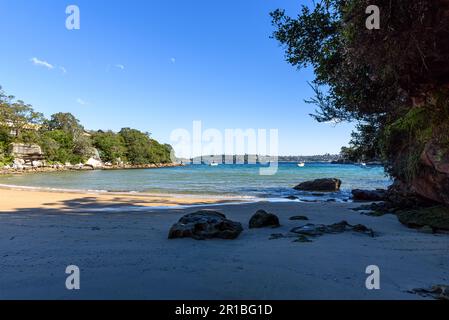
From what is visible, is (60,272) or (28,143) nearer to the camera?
(60,272)

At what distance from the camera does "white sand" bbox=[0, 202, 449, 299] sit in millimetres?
3391

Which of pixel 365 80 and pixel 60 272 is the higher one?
pixel 365 80

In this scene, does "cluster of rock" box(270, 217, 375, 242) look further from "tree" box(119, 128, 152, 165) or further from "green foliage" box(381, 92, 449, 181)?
"tree" box(119, 128, 152, 165)

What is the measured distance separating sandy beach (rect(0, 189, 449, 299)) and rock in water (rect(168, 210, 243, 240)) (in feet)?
0.77

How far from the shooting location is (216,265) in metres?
4.30

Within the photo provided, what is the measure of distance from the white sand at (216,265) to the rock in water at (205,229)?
0.23 metres

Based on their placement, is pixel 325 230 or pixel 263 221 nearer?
pixel 325 230

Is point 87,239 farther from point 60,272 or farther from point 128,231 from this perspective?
point 60,272

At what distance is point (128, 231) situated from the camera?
743cm

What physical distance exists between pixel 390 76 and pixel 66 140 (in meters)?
95.4

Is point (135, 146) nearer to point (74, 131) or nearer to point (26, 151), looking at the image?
point (74, 131)

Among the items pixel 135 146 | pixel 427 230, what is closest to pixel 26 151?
pixel 135 146
